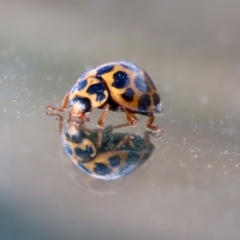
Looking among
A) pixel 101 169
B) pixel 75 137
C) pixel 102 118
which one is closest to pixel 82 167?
pixel 101 169

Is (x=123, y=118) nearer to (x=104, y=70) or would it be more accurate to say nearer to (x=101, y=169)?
(x=104, y=70)

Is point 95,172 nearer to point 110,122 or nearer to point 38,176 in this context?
point 38,176

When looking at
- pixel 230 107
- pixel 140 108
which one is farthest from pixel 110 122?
pixel 230 107

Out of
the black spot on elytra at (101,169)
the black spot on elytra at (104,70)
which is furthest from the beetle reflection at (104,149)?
the black spot on elytra at (104,70)

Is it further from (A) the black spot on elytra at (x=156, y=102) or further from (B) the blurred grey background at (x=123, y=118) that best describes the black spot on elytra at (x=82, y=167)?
(A) the black spot on elytra at (x=156, y=102)

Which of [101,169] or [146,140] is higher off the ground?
[146,140]
